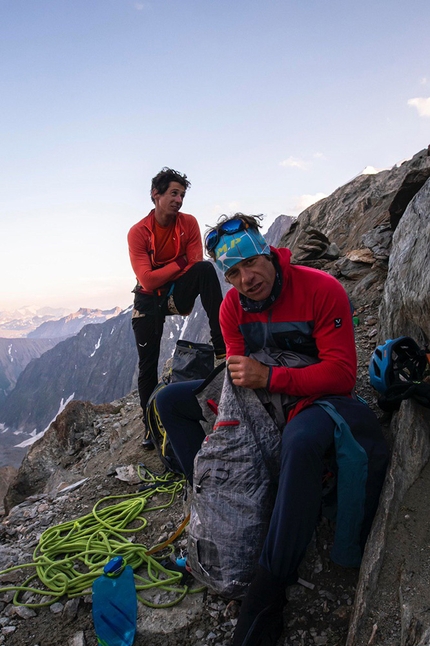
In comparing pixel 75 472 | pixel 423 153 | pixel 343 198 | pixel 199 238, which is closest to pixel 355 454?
pixel 199 238

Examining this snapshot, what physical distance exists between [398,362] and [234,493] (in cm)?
191

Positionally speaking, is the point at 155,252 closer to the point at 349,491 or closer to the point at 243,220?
the point at 243,220

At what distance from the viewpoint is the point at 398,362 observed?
361 centimetres

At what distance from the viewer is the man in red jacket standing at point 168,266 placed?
18.0ft

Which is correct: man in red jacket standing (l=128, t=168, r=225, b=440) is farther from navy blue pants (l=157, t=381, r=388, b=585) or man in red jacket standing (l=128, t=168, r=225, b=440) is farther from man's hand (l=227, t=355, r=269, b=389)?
navy blue pants (l=157, t=381, r=388, b=585)

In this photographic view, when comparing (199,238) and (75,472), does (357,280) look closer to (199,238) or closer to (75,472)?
(199,238)

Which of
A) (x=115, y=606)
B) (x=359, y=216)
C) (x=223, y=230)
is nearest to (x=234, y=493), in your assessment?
(x=115, y=606)

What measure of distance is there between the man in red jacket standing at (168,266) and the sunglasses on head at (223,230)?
2232 millimetres

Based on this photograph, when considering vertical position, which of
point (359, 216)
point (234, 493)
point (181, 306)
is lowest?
point (234, 493)

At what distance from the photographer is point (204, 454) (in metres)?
3.20

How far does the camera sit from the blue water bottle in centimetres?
288

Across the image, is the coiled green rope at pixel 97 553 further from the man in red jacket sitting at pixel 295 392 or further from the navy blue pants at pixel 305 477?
the navy blue pants at pixel 305 477

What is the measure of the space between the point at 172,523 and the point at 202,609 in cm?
130

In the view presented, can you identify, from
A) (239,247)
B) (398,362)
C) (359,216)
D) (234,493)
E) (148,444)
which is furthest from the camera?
(359,216)
